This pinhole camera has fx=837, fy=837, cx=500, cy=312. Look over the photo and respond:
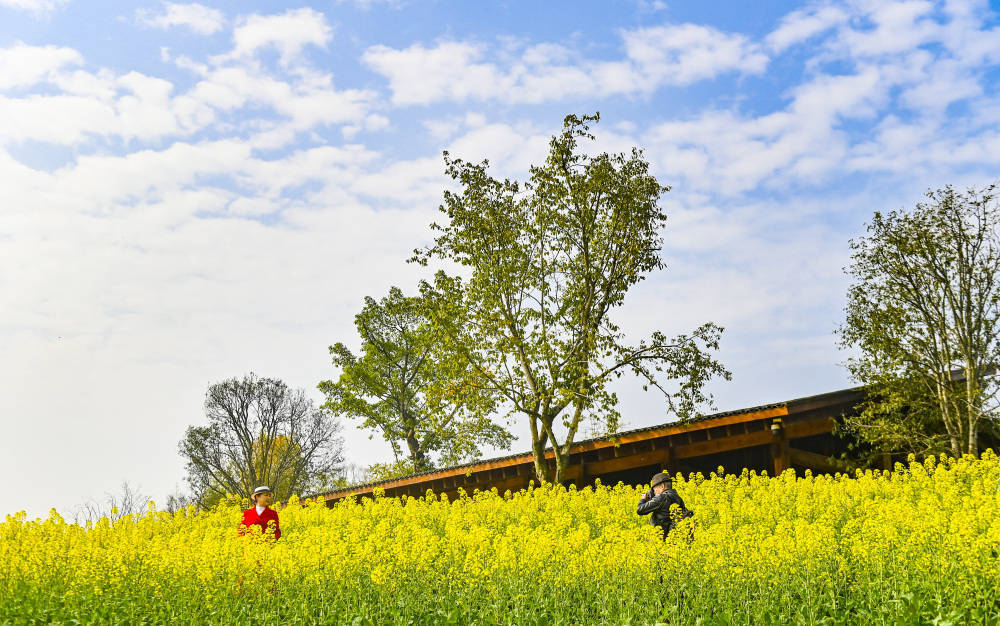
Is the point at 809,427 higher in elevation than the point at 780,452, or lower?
higher

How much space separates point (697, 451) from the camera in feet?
66.3

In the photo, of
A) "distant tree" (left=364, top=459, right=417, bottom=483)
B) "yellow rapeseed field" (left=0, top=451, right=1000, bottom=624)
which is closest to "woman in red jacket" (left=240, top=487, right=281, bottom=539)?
"yellow rapeseed field" (left=0, top=451, right=1000, bottom=624)

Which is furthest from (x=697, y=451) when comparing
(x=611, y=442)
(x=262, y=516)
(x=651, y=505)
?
(x=262, y=516)

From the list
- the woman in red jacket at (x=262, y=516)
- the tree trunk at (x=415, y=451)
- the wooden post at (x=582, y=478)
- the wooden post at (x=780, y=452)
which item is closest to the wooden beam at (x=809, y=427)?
the wooden post at (x=780, y=452)

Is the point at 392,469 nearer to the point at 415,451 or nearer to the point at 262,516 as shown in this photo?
the point at 415,451

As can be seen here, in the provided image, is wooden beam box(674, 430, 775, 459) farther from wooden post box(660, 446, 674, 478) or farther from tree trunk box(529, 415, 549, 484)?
tree trunk box(529, 415, 549, 484)

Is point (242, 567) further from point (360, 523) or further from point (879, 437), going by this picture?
point (879, 437)

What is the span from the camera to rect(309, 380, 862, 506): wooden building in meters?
19.3

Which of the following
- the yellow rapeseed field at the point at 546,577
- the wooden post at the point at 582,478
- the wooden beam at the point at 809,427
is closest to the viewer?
the yellow rapeseed field at the point at 546,577

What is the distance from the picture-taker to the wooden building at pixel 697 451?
19.3 metres

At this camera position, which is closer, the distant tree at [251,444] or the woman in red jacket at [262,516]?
the woman in red jacket at [262,516]

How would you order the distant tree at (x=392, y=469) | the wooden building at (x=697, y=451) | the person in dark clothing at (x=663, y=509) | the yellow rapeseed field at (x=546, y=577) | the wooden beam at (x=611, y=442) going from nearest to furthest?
1. the yellow rapeseed field at (x=546, y=577)
2. the person in dark clothing at (x=663, y=509)
3. the wooden beam at (x=611, y=442)
4. the wooden building at (x=697, y=451)
5. the distant tree at (x=392, y=469)

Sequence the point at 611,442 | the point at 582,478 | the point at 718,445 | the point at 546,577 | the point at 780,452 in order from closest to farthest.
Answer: the point at 546,577 < the point at 780,452 < the point at 718,445 < the point at 611,442 < the point at 582,478

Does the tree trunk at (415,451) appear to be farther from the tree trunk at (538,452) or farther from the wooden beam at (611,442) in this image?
the tree trunk at (538,452)
